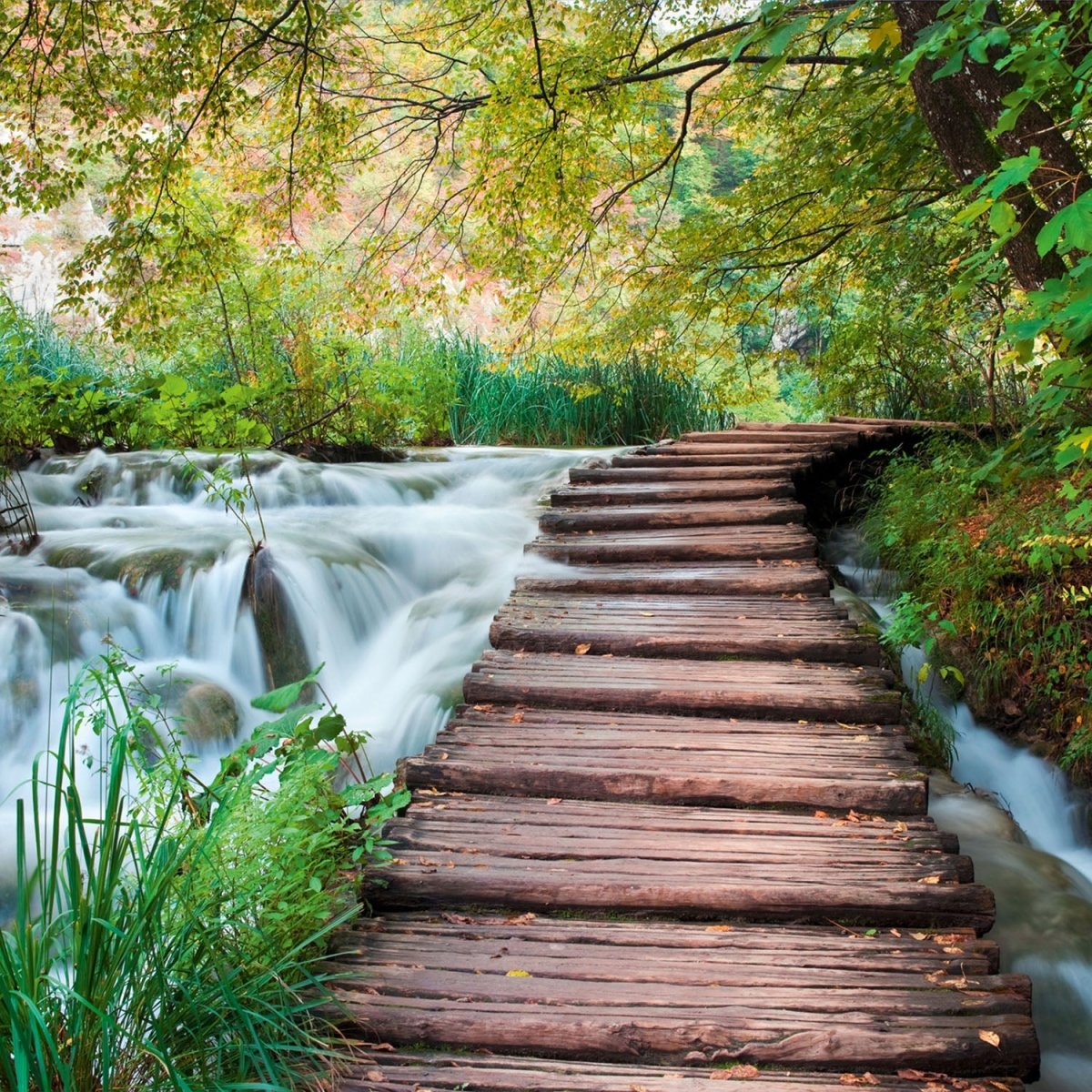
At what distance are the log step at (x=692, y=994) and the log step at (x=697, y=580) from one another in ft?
7.54

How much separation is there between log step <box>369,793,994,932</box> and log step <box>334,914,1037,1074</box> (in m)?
0.07

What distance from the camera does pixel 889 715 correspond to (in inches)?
125

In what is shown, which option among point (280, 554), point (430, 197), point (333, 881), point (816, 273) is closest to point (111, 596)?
point (280, 554)

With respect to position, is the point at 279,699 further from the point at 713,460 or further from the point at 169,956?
the point at 713,460

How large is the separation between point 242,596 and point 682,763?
3314 mm

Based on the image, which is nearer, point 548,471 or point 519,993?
point 519,993

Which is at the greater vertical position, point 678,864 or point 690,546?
point 690,546

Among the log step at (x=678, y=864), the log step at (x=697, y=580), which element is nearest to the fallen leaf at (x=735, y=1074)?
the log step at (x=678, y=864)

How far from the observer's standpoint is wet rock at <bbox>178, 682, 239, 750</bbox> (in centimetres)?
430

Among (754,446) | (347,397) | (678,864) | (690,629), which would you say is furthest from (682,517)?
(347,397)

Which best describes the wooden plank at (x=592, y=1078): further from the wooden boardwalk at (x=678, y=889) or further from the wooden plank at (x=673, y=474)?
the wooden plank at (x=673, y=474)

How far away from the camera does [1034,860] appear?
3.67 m

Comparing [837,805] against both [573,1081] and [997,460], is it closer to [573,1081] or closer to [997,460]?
[573,1081]

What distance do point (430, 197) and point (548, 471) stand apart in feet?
62.2
